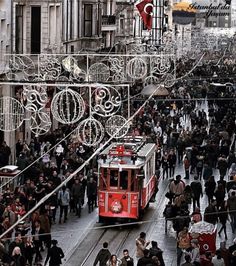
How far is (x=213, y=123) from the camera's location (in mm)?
61156

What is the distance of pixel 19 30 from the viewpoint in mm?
54250

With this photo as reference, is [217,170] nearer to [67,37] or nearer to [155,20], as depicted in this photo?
[67,37]

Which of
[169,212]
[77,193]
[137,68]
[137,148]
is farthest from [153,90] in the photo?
[169,212]

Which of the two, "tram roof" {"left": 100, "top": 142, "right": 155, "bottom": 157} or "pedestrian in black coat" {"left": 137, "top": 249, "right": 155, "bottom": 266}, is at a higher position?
"tram roof" {"left": 100, "top": 142, "right": 155, "bottom": 157}

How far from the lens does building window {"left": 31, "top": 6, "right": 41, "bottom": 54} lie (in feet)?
182

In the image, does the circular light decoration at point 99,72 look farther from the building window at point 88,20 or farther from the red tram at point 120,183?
the building window at point 88,20

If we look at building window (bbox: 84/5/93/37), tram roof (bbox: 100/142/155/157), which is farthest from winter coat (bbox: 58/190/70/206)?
building window (bbox: 84/5/93/37)

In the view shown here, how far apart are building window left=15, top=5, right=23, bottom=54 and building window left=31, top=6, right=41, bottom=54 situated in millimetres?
1021

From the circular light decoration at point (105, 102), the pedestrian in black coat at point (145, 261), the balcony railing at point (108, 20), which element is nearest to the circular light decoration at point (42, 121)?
the circular light decoration at point (105, 102)

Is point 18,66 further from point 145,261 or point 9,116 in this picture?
point 145,261

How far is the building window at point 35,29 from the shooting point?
55.5 metres

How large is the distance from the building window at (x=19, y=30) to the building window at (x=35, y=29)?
1.02 m

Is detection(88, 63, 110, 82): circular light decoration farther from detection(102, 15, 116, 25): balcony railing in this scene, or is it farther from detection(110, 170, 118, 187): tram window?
detection(102, 15, 116, 25): balcony railing

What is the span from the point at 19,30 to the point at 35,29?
1.61 metres
